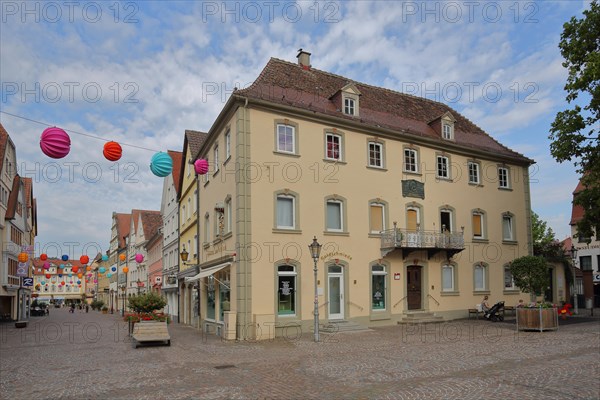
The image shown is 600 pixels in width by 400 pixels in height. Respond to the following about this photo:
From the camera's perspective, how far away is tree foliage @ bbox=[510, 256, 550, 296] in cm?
2247

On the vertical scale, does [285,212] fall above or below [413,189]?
below

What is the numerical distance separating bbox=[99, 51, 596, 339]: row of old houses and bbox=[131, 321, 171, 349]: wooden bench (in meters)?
2.75

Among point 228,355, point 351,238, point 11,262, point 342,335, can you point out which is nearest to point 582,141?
point 351,238

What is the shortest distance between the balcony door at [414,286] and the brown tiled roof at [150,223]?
3603 centimetres

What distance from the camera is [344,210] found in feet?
77.4

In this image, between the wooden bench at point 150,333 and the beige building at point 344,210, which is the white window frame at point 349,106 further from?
the wooden bench at point 150,333

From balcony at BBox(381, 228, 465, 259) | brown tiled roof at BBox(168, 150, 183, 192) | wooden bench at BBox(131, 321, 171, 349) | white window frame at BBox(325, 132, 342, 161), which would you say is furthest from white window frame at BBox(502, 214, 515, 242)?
brown tiled roof at BBox(168, 150, 183, 192)

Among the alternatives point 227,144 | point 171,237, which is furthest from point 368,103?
point 171,237

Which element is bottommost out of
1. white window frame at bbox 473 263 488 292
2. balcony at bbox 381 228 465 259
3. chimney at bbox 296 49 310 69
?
white window frame at bbox 473 263 488 292

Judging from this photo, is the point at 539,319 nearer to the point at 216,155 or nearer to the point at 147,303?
the point at 216,155

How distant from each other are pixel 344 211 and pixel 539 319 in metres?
8.63

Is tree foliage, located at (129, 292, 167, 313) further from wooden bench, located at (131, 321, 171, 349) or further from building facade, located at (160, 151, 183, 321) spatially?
building facade, located at (160, 151, 183, 321)

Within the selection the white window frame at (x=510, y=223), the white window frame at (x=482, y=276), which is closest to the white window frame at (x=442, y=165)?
the white window frame at (x=510, y=223)

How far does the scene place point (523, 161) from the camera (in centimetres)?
3066
